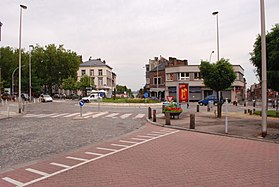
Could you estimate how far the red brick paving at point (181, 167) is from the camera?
17.2ft

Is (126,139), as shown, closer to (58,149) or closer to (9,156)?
(58,149)

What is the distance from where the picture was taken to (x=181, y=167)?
6.27 metres

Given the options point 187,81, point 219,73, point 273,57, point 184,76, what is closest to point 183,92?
point 219,73

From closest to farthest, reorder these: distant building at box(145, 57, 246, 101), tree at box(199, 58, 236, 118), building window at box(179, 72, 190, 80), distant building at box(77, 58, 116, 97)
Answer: tree at box(199, 58, 236, 118), distant building at box(145, 57, 246, 101), building window at box(179, 72, 190, 80), distant building at box(77, 58, 116, 97)

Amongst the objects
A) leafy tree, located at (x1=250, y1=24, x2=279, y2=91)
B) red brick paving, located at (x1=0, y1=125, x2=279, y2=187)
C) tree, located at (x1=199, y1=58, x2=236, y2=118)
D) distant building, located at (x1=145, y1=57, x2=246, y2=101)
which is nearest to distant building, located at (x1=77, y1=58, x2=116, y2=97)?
distant building, located at (x1=145, y1=57, x2=246, y2=101)

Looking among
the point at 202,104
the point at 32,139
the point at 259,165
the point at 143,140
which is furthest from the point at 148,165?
the point at 202,104

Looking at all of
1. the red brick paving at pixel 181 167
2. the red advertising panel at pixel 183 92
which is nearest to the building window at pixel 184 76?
the red advertising panel at pixel 183 92

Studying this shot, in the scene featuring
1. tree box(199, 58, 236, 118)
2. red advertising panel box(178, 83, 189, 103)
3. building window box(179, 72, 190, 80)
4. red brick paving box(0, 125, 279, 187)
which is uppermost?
building window box(179, 72, 190, 80)

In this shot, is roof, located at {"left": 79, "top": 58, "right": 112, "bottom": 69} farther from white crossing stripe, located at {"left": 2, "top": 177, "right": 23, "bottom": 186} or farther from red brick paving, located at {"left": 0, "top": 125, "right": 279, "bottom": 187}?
white crossing stripe, located at {"left": 2, "top": 177, "right": 23, "bottom": 186}

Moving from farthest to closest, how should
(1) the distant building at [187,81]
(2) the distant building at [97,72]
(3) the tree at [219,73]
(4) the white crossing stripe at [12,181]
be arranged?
(2) the distant building at [97,72] < (1) the distant building at [187,81] < (3) the tree at [219,73] < (4) the white crossing stripe at [12,181]

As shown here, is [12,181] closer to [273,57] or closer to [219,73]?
[273,57]

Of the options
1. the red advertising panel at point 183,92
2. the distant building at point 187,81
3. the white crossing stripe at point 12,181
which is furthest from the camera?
the distant building at point 187,81

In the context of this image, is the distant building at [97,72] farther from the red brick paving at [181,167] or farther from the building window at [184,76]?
the red brick paving at [181,167]

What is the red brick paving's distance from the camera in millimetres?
5230
